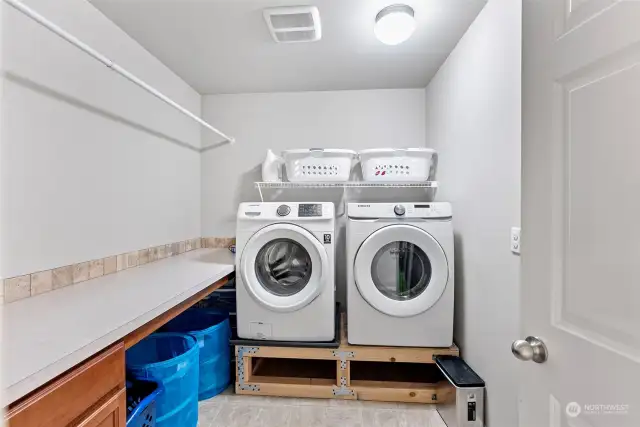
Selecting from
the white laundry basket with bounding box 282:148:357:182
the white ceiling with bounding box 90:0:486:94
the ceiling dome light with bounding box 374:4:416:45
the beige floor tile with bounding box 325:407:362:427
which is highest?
the white ceiling with bounding box 90:0:486:94

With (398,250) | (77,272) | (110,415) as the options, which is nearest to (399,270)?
(398,250)

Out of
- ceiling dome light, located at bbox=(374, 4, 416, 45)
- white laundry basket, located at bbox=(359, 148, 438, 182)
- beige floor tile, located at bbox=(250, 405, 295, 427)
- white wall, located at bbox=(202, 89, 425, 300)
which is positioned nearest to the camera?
ceiling dome light, located at bbox=(374, 4, 416, 45)

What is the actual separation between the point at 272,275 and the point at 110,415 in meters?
1.37

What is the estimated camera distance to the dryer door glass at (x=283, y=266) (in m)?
2.29

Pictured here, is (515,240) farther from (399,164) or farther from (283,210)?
(283,210)

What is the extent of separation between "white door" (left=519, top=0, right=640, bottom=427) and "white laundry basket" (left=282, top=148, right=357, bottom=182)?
67.4 inches

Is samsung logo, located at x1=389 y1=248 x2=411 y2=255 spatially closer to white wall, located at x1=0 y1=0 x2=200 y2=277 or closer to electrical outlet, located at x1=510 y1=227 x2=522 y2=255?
electrical outlet, located at x1=510 y1=227 x2=522 y2=255

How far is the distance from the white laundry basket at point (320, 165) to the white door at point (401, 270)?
2.13 ft

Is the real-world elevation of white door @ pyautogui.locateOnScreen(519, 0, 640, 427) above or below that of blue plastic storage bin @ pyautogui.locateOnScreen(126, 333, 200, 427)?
above

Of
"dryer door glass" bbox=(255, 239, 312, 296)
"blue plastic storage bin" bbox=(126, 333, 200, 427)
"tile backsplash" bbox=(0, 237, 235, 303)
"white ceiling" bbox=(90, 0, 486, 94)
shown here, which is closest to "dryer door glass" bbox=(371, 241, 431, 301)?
"dryer door glass" bbox=(255, 239, 312, 296)

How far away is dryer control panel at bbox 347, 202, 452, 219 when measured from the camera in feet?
6.99

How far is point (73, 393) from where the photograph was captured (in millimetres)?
867

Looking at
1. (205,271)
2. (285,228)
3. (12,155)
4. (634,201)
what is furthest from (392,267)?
(12,155)

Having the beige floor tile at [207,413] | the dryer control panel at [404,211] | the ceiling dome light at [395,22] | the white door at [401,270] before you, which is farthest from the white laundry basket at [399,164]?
the beige floor tile at [207,413]
